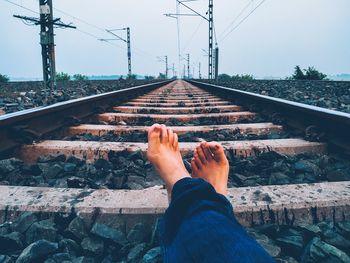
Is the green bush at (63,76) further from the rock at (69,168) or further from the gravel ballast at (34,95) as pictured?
the rock at (69,168)

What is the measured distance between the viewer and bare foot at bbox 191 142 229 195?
150 cm

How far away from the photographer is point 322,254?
3.30 ft

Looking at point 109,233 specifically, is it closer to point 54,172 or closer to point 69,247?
point 69,247

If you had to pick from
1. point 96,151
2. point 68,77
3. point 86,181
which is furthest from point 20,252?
point 68,77

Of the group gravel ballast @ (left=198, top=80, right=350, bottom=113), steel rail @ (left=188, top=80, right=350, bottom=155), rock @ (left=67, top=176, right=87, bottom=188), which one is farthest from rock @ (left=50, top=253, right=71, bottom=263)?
gravel ballast @ (left=198, top=80, right=350, bottom=113)

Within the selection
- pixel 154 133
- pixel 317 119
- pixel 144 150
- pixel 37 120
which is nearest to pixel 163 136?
pixel 154 133

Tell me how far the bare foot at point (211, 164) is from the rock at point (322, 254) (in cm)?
49

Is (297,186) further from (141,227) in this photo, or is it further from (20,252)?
(20,252)

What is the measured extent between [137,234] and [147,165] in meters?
0.87

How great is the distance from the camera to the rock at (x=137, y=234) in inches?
45.4

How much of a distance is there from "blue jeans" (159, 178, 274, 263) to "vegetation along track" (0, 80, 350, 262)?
30cm

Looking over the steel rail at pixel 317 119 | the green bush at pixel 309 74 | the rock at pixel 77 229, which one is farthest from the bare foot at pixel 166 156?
the green bush at pixel 309 74

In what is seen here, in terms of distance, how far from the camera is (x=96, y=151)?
2.11m

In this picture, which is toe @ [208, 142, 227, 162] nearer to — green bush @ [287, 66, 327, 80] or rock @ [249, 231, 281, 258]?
rock @ [249, 231, 281, 258]
